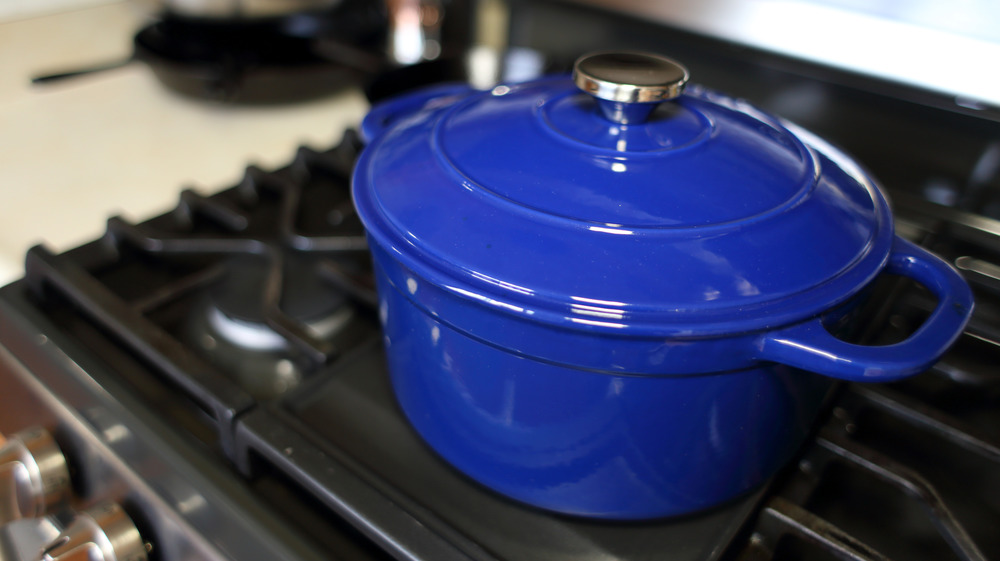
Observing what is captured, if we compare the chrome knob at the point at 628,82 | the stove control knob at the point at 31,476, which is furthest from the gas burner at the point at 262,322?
the chrome knob at the point at 628,82

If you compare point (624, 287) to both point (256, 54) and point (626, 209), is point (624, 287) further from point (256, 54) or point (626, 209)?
point (256, 54)

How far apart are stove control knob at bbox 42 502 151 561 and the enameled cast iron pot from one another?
0.20m

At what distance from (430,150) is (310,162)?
35cm

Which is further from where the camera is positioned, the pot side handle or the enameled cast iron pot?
the pot side handle

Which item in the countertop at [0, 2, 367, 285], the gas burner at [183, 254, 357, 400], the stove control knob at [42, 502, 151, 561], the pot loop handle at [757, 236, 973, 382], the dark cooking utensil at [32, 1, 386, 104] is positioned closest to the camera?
the pot loop handle at [757, 236, 973, 382]

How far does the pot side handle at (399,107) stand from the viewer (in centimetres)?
49

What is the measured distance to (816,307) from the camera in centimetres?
32

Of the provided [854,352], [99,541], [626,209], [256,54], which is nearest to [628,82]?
[626,209]

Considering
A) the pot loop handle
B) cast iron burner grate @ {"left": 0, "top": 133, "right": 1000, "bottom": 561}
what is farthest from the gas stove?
the pot loop handle

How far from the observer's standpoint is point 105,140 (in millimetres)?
829

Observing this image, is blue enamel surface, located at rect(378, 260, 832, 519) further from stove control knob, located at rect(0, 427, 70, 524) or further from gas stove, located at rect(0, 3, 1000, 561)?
stove control knob, located at rect(0, 427, 70, 524)

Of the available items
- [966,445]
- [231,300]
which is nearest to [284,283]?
[231,300]

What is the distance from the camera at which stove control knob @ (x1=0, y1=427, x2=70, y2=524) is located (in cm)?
45

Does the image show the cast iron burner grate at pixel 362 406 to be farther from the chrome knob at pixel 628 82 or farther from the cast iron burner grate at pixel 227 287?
the chrome knob at pixel 628 82
